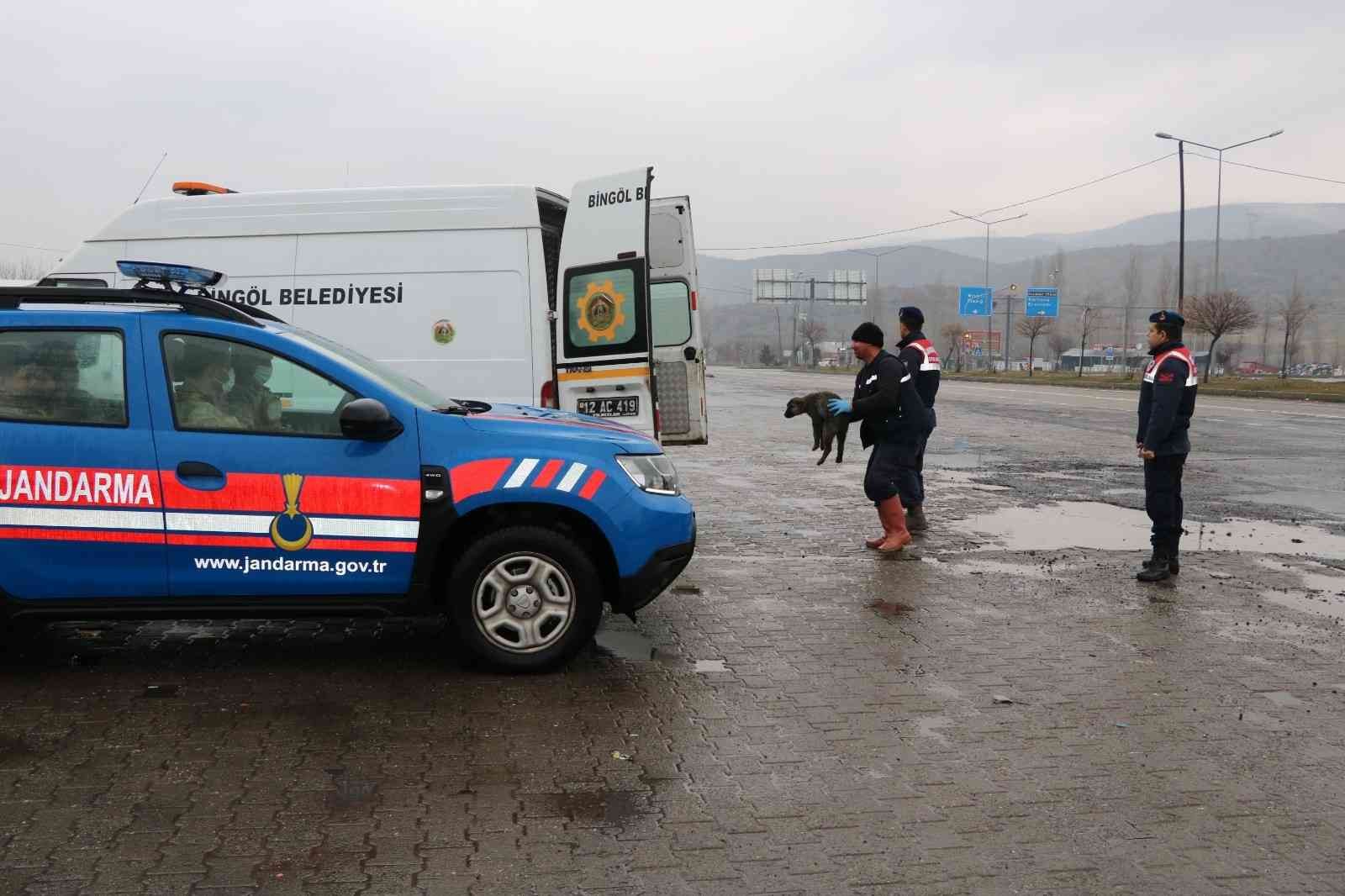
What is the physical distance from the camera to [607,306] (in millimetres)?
9109

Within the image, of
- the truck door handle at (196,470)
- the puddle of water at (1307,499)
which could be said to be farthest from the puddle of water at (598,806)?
the puddle of water at (1307,499)

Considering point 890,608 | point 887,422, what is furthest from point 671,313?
point 890,608

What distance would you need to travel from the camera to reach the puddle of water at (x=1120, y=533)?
905 cm

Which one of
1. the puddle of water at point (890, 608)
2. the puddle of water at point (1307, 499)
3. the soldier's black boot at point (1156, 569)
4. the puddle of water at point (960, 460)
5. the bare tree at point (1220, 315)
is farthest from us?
the bare tree at point (1220, 315)

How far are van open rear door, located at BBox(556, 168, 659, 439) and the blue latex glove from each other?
1419mm

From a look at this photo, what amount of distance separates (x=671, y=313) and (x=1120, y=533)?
4332 mm

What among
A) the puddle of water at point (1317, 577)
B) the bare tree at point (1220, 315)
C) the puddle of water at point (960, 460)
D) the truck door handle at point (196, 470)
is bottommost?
the puddle of water at point (1317, 577)

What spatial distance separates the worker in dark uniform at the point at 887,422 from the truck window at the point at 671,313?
6.42 ft

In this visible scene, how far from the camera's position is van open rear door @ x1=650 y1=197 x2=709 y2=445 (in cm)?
999

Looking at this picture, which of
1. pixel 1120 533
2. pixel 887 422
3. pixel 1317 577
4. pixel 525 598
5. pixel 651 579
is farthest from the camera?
pixel 1120 533

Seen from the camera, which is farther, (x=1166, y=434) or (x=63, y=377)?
(x=1166, y=434)

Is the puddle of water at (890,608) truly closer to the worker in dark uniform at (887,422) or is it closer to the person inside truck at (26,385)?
the worker in dark uniform at (887,422)

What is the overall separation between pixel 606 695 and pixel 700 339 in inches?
205

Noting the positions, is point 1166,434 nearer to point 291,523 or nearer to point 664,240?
point 664,240
